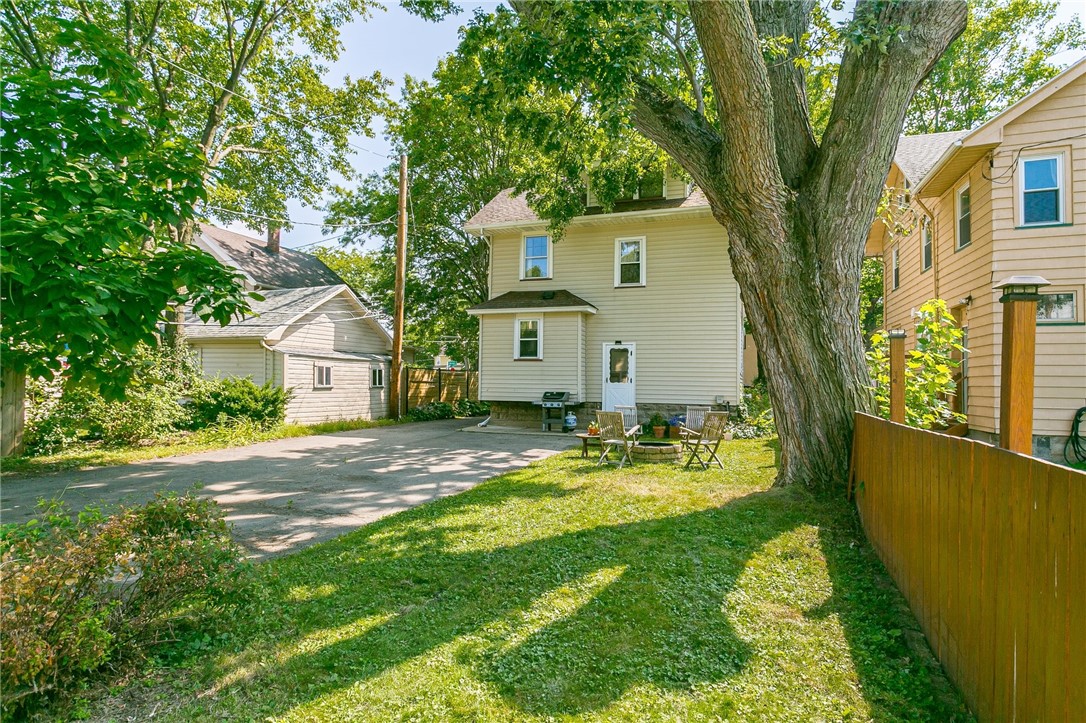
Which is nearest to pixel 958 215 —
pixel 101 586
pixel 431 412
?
pixel 101 586

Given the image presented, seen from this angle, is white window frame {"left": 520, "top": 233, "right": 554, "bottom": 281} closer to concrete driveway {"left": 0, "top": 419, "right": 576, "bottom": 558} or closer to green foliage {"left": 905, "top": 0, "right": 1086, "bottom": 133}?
concrete driveway {"left": 0, "top": 419, "right": 576, "bottom": 558}

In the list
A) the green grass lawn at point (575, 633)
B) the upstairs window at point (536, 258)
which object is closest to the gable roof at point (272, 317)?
the upstairs window at point (536, 258)

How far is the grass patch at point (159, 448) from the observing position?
30.7 feet

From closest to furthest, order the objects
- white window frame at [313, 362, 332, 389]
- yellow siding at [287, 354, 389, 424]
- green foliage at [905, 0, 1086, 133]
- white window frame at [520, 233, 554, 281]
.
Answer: yellow siding at [287, 354, 389, 424] < white window frame at [520, 233, 554, 281] < white window frame at [313, 362, 332, 389] < green foliage at [905, 0, 1086, 133]

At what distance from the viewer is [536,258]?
16.9m

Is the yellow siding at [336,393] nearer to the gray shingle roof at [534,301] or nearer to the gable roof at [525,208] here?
the gray shingle roof at [534,301]

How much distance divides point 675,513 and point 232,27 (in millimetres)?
16738

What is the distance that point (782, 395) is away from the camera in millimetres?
6215

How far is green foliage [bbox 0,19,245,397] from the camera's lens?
8.95 feet

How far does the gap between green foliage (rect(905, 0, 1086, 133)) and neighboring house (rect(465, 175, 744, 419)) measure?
42.2 feet

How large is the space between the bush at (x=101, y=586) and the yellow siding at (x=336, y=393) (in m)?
13.4

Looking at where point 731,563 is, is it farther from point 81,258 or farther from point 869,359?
point 81,258

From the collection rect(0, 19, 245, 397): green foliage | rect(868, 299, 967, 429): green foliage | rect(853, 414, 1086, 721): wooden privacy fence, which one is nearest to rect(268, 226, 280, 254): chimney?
rect(0, 19, 245, 397): green foliage

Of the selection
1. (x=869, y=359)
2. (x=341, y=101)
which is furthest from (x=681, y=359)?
(x=341, y=101)
